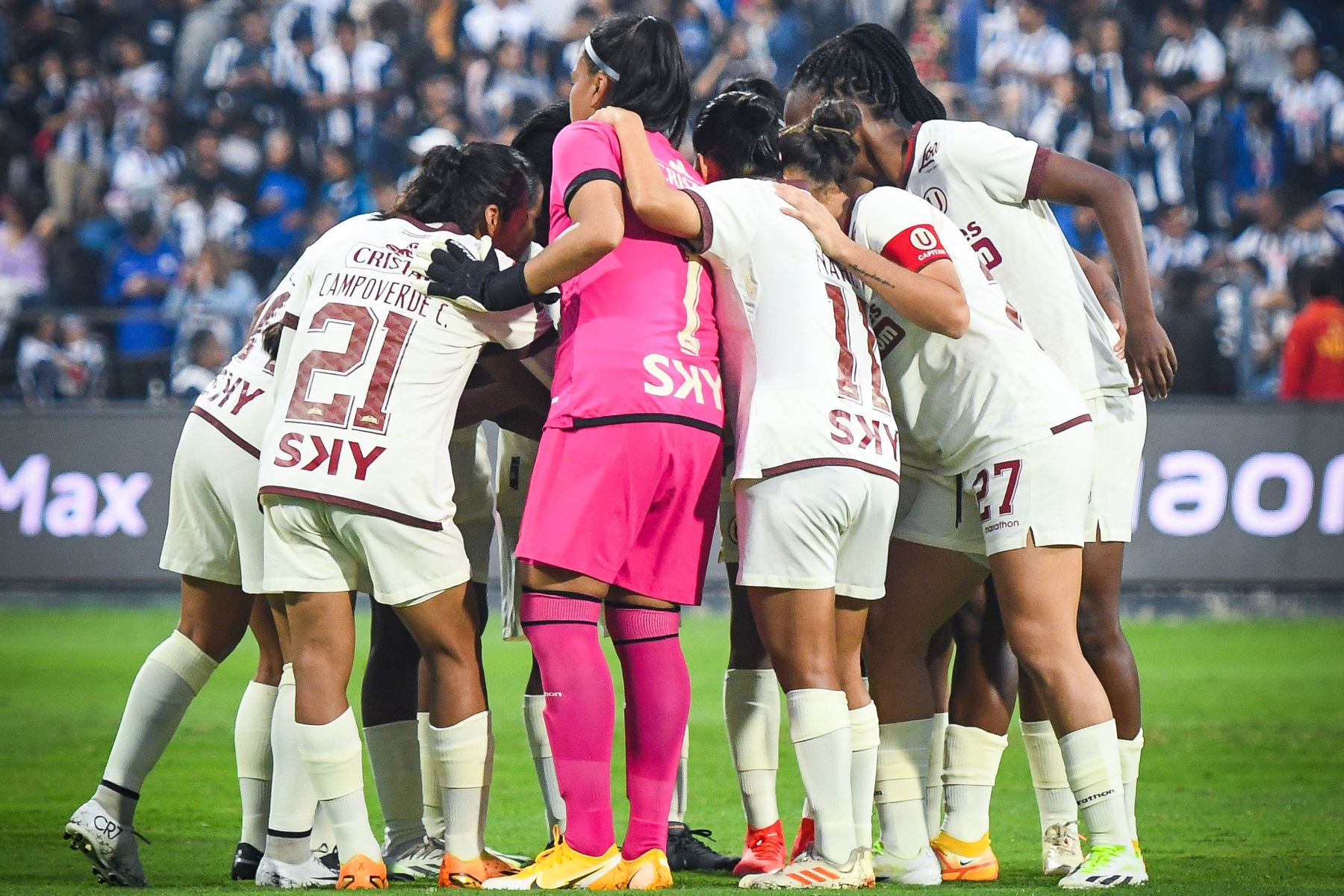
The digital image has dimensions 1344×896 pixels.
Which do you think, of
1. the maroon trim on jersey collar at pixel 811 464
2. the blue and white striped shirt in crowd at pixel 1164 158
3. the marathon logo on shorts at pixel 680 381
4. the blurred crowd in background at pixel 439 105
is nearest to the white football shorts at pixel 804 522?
the maroon trim on jersey collar at pixel 811 464

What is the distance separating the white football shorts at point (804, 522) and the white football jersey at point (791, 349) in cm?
4

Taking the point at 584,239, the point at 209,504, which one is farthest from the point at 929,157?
Answer: the point at 209,504

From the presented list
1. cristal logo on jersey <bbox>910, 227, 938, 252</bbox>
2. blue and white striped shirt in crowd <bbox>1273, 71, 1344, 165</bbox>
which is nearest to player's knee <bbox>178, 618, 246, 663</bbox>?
cristal logo on jersey <bbox>910, 227, 938, 252</bbox>

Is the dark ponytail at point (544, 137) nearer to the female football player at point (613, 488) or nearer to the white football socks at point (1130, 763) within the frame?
the female football player at point (613, 488)

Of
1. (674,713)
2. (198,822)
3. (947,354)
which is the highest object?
(947,354)

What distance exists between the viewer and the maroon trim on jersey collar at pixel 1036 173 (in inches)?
183

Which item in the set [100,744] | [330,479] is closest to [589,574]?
[330,479]

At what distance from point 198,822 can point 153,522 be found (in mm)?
5921

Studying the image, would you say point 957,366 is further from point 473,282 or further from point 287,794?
point 287,794

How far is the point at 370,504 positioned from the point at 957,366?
5.35 ft

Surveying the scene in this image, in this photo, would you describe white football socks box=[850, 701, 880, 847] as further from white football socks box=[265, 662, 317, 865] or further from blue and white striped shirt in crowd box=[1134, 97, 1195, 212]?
blue and white striped shirt in crowd box=[1134, 97, 1195, 212]

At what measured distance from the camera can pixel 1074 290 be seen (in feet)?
15.6

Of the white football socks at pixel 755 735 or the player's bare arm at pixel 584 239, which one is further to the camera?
the white football socks at pixel 755 735

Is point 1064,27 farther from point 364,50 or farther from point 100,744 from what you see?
point 100,744
